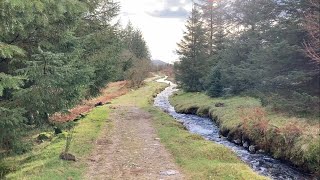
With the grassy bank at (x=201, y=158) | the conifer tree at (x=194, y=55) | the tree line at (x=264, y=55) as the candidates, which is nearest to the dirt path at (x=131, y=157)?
the grassy bank at (x=201, y=158)

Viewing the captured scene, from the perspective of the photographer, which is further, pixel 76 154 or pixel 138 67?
pixel 138 67

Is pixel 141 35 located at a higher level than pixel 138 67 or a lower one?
higher

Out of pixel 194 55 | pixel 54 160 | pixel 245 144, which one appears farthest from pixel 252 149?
pixel 194 55

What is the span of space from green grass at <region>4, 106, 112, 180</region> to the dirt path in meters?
0.44

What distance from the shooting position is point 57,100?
12578mm

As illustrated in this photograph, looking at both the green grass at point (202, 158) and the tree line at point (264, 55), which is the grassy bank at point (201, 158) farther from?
the tree line at point (264, 55)

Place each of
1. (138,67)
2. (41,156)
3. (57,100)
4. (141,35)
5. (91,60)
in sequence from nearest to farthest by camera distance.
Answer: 1. (57,100)
2. (41,156)
3. (91,60)
4. (138,67)
5. (141,35)

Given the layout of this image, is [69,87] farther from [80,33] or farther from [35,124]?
[80,33]

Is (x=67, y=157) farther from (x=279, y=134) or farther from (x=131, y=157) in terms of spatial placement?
(x=279, y=134)

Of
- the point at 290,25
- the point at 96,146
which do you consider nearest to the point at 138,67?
the point at 290,25

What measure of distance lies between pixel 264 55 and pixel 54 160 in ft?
55.1

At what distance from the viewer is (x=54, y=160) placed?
40.5ft

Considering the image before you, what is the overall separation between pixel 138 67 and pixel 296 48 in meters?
42.9

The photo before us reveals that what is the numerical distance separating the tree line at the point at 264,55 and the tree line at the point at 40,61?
10105 mm
